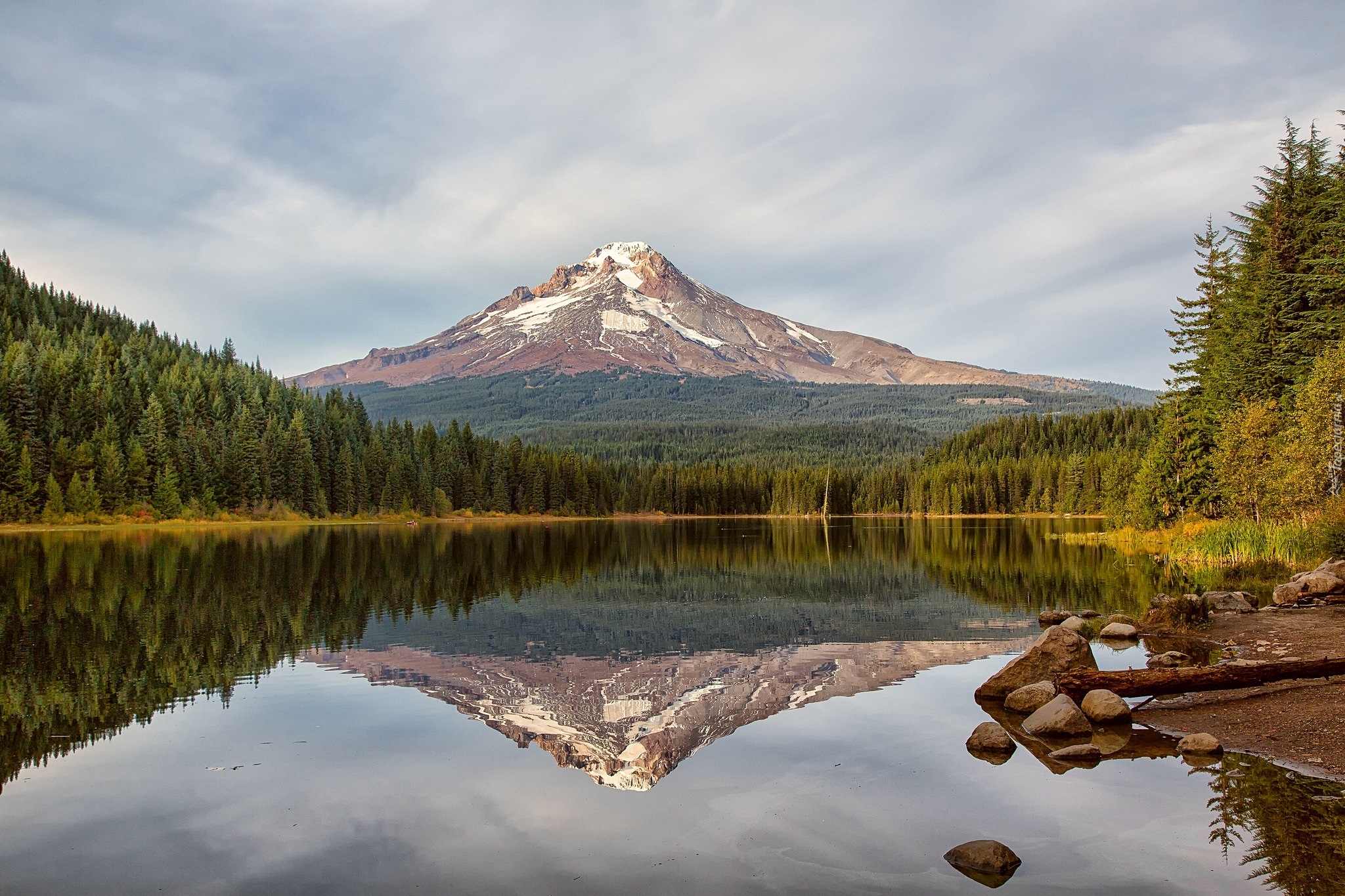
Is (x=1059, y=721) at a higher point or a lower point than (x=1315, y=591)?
lower

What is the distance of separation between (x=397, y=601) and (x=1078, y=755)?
26.5 meters

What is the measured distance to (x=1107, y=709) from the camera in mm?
14867

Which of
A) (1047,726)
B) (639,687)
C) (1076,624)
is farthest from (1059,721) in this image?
(1076,624)

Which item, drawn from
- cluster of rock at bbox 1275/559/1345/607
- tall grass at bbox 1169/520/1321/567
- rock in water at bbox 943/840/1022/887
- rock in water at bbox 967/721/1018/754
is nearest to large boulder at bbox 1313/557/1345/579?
cluster of rock at bbox 1275/559/1345/607

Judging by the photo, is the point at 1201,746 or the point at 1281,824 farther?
the point at 1201,746

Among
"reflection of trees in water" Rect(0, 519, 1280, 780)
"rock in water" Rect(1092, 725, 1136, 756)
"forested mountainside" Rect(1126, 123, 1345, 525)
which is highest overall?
"forested mountainside" Rect(1126, 123, 1345, 525)

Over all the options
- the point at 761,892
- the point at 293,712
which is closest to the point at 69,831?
the point at 293,712

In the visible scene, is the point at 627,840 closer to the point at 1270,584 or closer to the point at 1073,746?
the point at 1073,746

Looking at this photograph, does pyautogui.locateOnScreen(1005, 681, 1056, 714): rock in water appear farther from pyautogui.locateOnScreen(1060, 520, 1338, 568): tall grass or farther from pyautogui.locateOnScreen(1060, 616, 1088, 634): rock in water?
pyautogui.locateOnScreen(1060, 520, 1338, 568): tall grass

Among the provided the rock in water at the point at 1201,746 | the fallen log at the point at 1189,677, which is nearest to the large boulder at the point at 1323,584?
the fallen log at the point at 1189,677

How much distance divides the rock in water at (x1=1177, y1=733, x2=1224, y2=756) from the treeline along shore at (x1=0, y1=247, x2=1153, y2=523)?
257 feet

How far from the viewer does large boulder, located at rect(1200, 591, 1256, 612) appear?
84.9 ft

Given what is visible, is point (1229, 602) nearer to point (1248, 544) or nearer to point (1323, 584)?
point (1323, 584)

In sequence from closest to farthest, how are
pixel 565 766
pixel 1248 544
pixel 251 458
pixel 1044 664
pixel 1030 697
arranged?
1. pixel 565 766
2. pixel 1030 697
3. pixel 1044 664
4. pixel 1248 544
5. pixel 251 458
